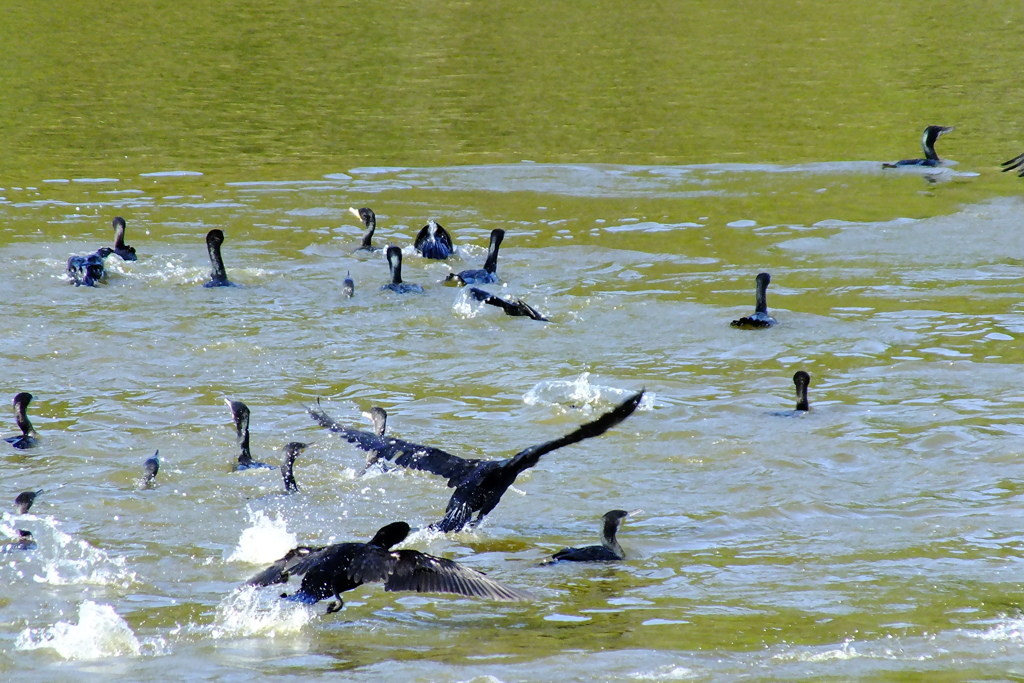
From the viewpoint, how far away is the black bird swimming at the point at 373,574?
6359 millimetres

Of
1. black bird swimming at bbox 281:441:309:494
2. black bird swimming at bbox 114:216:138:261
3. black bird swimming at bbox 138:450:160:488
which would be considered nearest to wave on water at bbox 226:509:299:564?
black bird swimming at bbox 281:441:309:494

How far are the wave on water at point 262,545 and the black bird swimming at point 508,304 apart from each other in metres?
5.28

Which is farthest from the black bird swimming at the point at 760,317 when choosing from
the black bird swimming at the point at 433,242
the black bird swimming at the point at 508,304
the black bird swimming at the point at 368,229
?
the black bird swimming at the point at 368,229

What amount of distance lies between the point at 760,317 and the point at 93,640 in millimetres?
7522

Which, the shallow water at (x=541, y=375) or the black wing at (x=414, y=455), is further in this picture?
the black wing at (x=414, y=455)

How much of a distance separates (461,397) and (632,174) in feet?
32.1

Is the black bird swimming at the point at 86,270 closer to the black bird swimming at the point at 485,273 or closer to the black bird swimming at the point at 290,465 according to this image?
the black bird swimming at the point at 485,273

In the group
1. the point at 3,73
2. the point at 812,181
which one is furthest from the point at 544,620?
the point at 3,73

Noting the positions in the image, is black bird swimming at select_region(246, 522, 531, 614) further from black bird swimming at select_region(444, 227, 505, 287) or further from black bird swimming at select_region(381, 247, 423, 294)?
black bird swimming at select_region(444, 227, 505, 287)

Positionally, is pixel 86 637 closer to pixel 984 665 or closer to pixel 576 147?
pixel 984 665

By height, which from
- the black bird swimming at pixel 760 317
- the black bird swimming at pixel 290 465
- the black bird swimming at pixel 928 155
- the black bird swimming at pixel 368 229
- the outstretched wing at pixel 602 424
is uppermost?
the black bird swimming at pixel 928 155

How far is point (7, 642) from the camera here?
617cm

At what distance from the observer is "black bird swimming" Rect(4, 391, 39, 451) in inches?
358

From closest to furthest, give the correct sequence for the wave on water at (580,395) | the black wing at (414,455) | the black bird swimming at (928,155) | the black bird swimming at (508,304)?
the black wing at (414,455), the wave on water at (580,395), the black bird swimming at (508,304), the black bird swimming at (928,155)
